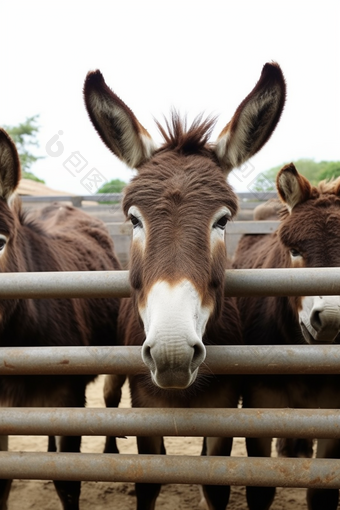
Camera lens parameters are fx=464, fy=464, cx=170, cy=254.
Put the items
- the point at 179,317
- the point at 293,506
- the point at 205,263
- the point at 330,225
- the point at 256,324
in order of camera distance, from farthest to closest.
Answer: the point at 293,506 → the point at 256,324 → the point at 330,225 → the point at 205,263 → the point at 179,317

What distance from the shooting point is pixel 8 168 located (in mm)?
3268

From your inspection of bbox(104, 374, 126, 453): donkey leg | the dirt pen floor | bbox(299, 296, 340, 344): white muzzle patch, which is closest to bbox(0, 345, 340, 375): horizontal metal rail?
bbox(299, 296, 340, 344): white muzzle patch

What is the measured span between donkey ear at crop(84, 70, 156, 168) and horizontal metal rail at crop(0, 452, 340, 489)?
1.75m

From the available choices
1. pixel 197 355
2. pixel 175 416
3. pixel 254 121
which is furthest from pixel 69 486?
pixel 254 121

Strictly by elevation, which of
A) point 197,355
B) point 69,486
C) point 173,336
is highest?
point 173,336

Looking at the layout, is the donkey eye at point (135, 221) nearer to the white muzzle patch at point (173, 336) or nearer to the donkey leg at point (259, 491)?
the white muzzle patch at point (173, 336)

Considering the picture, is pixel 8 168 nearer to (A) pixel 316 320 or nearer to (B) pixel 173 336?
(B) pixel 173 336

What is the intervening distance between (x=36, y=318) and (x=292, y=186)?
6.99 feet

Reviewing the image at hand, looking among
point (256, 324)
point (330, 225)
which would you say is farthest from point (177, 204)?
point (256, 324)

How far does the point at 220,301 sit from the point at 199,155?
90 cm

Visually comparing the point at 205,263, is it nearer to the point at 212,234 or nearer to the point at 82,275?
the point at 212,234

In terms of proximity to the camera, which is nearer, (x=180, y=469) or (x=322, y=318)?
(x=180, y=469)

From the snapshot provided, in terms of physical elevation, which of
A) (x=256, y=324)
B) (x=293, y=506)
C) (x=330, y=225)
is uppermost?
(x=330, y=225)

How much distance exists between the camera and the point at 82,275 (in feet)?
7.75
